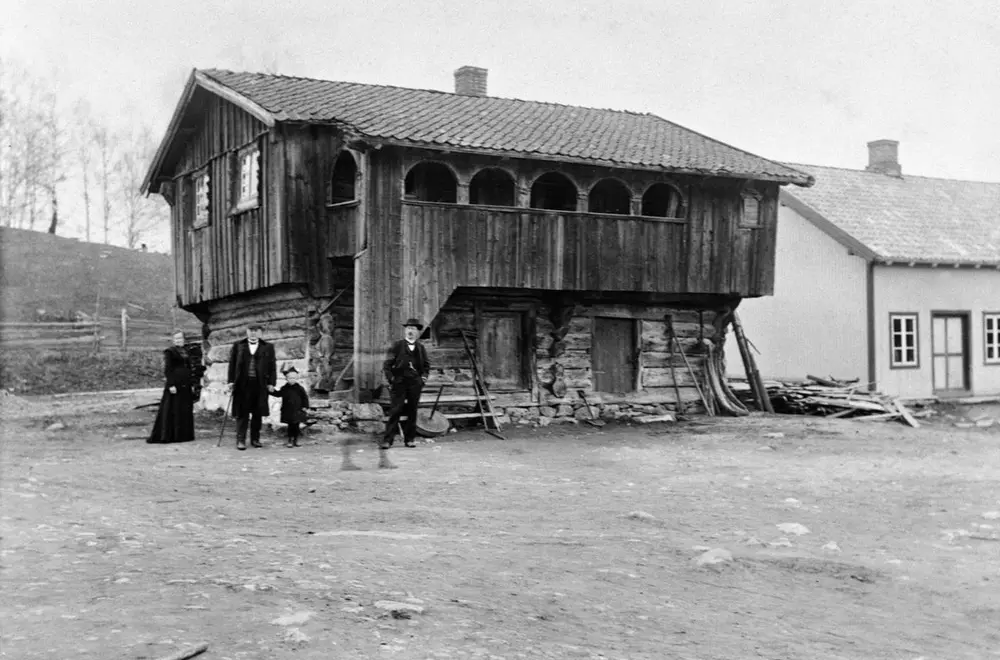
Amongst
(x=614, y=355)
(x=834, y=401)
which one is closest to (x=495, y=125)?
(x=614, y=355)

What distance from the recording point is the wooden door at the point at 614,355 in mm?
22156

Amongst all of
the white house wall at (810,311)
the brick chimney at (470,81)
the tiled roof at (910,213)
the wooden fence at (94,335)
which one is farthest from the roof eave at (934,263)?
the wooden fence at (94,335)

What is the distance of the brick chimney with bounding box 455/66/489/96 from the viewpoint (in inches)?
1015

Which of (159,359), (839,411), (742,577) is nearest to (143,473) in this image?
(742,577)

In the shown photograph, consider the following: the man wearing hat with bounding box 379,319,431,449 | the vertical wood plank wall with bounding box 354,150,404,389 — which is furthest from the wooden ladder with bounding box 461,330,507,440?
the man wearing hat with bounding box 379,319,431,449

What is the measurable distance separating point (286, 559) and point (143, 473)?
6157 millimetres

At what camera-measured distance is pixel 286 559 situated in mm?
8023

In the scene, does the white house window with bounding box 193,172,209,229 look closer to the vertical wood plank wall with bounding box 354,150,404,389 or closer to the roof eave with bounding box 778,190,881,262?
the vertical wood plank wall with bounding box 354,150,404,389

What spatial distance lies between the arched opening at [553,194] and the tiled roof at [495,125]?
32.7 inches

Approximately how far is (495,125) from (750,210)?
215 inches

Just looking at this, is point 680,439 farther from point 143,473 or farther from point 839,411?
point 143,473

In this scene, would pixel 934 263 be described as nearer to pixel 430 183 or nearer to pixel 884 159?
pixel 884 159

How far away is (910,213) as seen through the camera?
2952 centimetres

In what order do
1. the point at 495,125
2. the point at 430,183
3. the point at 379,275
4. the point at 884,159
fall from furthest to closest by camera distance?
the point at 884,159, the point at 495,125, the point at 430,183, the point at 379,275
